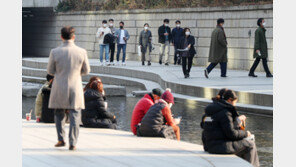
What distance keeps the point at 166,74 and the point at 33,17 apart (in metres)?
24.5

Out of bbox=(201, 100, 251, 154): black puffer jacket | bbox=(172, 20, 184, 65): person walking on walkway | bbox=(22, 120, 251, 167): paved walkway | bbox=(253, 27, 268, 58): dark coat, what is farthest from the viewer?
bbox=(172, 20, 184, 65): person walking on walkway

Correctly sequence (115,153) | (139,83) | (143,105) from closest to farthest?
(115,153) → (143,105) → (139,83)

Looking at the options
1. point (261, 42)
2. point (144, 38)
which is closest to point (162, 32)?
point (144, 38)

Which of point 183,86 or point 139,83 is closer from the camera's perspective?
point 183,86

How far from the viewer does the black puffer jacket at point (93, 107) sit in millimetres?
11562

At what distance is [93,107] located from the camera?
11.8 meters

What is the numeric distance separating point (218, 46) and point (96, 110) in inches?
430

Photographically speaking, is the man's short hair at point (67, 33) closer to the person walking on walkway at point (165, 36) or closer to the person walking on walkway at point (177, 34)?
the person walking on walkway at point (177, 34)

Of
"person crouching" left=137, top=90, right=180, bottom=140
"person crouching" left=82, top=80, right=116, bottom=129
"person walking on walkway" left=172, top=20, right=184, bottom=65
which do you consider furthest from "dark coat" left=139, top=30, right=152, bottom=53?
"person crouching" left=137, top=90, right=180, bottom=140

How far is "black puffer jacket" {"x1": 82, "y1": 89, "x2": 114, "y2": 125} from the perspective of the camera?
11.6m

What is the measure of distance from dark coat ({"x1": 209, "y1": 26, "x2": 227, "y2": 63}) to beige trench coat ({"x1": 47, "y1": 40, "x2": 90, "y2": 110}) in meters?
13.2

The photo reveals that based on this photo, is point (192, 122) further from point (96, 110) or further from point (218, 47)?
point (218, 47)

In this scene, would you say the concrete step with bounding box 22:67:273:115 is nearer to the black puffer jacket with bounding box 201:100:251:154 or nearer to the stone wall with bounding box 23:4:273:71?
the stone wall with bounding box 23:4:273:71

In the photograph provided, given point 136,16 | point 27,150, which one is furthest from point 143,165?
point 136,16
